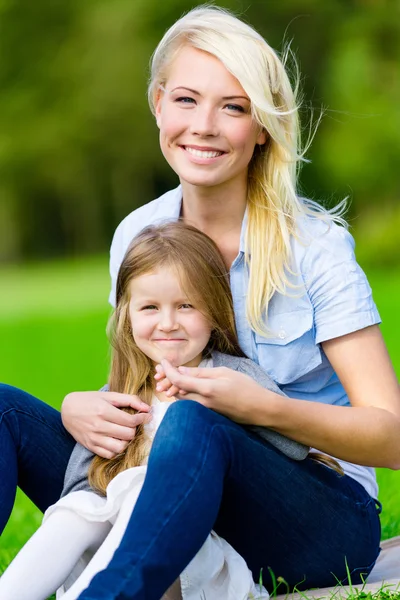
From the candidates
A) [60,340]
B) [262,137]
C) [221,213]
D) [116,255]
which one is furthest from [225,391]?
[60,340]

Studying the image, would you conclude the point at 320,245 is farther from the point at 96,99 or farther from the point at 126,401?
the point at 96,99

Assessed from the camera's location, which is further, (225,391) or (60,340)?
(60,340)

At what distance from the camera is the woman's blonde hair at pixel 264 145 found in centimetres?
286

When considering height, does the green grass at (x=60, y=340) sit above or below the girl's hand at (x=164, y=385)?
above

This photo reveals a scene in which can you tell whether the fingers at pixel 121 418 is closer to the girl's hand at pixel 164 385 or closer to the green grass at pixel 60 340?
the girl's hand at pixel 164 385

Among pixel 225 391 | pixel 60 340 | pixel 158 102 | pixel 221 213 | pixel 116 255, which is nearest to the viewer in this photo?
pixel 225 391

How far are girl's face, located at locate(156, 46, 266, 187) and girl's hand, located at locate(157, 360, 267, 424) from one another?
28.4 inches

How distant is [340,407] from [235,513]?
373mm

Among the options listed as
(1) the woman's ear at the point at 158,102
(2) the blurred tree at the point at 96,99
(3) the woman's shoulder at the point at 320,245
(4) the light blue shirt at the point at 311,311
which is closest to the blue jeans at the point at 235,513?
(4) the light blue shirt at the point at 311,311

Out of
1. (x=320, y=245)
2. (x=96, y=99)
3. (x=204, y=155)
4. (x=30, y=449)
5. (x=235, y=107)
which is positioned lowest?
(x=30, y=449)

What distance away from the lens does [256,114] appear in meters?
2.90

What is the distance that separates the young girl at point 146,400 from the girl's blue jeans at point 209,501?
0.25 feet

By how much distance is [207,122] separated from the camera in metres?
2.90

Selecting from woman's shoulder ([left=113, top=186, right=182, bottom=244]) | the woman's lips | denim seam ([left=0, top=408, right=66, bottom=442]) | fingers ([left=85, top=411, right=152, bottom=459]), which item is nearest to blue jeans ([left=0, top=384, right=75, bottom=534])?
denim seam ([left=0, top=408, right=66, bottom=442])
